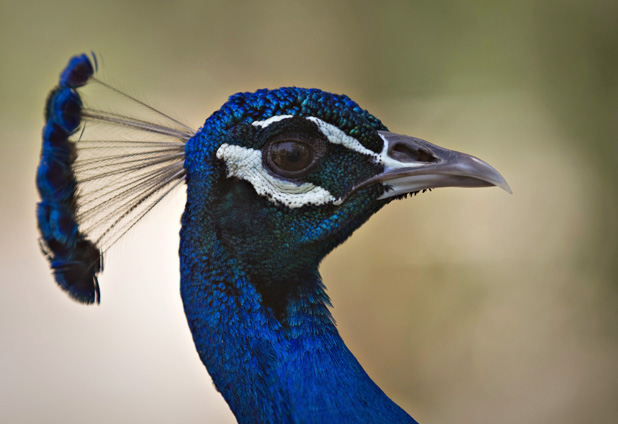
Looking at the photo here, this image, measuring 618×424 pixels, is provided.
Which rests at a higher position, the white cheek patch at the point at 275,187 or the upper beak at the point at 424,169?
the white cheek patch at the point at 275,187

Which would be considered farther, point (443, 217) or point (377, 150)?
point (443, 217)

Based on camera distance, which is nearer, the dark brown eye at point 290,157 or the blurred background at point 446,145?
the dark brown eye at point 290,157

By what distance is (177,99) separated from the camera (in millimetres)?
3107

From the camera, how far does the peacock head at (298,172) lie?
0.95m

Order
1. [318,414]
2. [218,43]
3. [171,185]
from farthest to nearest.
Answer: [218,43] → [171,185] → [318,414]

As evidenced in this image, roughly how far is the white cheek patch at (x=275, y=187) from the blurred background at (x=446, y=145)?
201 cm

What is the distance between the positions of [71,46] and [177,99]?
634 millimetres

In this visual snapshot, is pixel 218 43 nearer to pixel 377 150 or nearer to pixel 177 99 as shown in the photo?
pixel 177 99

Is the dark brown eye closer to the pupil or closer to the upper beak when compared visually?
the pupil

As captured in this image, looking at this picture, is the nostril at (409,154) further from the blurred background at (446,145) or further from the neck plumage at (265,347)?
the blurred background at (446,145)

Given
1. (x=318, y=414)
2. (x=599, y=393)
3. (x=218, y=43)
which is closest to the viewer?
(x=318, y=414)

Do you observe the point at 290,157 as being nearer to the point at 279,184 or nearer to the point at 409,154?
the point at 279,184

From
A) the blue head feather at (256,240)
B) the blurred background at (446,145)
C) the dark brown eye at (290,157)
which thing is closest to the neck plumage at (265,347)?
the blue head feather at (256,240)

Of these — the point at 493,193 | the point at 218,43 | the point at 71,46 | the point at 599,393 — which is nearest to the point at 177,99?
the point at 218,43
